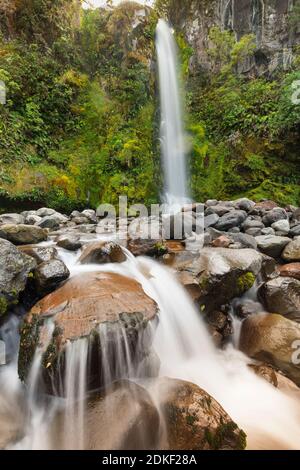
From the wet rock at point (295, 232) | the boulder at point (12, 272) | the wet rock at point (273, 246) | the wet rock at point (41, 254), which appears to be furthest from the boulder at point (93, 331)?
the wet rock at point (295, 232)

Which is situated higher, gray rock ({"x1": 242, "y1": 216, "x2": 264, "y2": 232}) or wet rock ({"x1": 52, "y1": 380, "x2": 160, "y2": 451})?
gray rock ({"x1": 242, "y1": 216, "x2": 264, "y2": 232})

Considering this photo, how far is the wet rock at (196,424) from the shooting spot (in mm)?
2221

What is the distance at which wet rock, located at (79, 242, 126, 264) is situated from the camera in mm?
4176

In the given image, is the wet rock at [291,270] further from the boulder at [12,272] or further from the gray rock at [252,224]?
the boulder at [12,272]

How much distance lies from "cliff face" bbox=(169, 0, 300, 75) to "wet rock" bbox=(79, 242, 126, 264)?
1409 cm

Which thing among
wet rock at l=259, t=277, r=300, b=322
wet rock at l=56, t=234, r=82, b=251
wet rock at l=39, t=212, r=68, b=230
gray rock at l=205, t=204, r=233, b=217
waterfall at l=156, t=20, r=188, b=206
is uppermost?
waterfall at l=156, t=20, r=188, b=206

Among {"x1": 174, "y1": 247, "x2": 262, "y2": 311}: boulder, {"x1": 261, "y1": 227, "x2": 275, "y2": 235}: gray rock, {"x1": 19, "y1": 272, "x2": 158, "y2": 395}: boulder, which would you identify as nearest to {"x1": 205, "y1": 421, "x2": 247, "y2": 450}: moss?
{"x1": 19, "y1": 272, "x2": 158, "y2": 395}: boulder

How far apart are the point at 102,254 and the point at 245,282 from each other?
2.20 m

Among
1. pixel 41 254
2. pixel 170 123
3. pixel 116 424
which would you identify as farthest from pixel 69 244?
pixel 170 123

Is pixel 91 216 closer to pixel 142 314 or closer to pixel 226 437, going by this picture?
pixel 142 314

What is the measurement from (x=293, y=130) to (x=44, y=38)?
12020mm

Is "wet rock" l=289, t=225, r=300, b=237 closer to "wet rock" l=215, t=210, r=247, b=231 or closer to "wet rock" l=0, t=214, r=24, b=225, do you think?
"wet rock" l=215, t=210, r=247, b=231

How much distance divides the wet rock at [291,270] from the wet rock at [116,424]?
3192 mm
